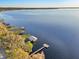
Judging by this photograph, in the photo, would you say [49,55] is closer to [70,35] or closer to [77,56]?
[77,56]

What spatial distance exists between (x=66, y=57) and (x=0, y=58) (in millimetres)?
5343

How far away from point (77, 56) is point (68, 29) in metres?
6.84

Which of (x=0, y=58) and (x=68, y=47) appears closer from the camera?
(x=0, y=58)

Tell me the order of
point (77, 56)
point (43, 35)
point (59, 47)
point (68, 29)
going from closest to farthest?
1. point (77, 56)
2. point (59, 47)
3. point (43, 35)
4. point (68, 29)

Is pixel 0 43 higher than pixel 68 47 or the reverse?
higher

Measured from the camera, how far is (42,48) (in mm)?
15703

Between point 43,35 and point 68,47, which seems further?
point 43,35

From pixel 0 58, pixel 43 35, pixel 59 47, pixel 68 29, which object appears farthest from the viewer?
pixel 68 29

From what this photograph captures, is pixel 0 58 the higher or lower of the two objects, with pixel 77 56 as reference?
higher

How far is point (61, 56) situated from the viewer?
1490cm

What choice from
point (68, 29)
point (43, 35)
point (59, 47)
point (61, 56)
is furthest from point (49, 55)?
point (68, 29)

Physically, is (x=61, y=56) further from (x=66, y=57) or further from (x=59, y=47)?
(x=59, y=47)

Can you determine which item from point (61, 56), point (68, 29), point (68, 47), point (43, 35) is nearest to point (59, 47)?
point (68, 47)

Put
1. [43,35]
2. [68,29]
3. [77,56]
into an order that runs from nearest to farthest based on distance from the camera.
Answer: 1. [77,56]
2. [43,35]
3. [68,29]
